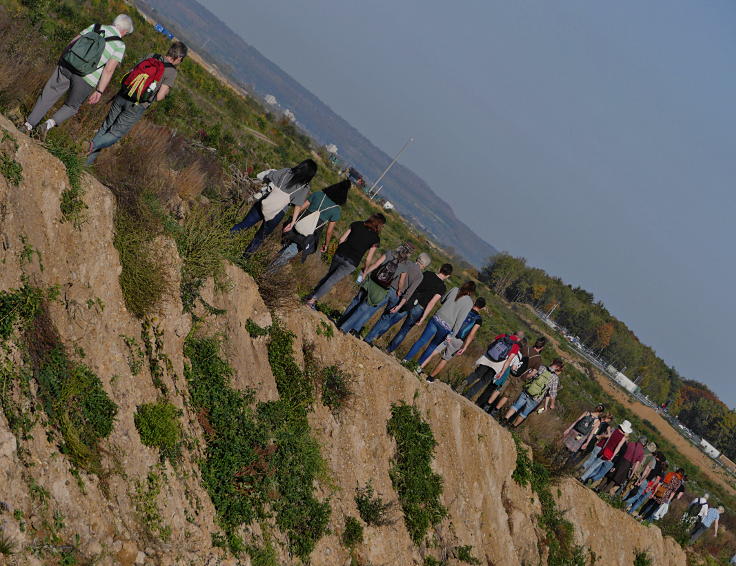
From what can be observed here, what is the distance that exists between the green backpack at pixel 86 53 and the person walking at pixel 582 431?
454 inches

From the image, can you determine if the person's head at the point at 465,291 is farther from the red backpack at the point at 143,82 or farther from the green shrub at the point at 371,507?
the red backpack at the point at 143,82

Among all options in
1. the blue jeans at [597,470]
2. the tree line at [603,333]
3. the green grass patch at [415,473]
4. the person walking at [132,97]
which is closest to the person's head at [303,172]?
the person walking at [132,97]

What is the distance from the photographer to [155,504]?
235 inches

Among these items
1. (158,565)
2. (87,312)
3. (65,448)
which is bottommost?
(158,565)

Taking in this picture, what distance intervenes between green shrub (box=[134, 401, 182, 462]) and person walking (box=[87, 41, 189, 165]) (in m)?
2.95

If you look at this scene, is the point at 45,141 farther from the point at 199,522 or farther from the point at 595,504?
the point at 595,504

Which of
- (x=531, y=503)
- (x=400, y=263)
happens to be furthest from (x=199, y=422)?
(x=531, y=503)

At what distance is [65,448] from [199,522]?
63.0 inches

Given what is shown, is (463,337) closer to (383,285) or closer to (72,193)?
(383,285)

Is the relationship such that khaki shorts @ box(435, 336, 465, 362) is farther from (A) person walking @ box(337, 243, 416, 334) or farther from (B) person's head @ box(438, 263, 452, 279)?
(A) person walking @ box(337, 243, 416, 334)

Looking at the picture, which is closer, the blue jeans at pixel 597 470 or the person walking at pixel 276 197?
the person walking at pixel 276 197

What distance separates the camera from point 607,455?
1591 centimetres

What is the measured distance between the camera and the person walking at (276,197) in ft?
30.3

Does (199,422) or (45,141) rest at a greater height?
(45,141)
